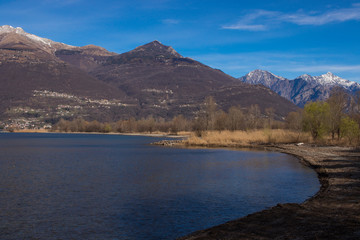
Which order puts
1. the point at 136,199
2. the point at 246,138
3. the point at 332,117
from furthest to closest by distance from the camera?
the point at 246,138
the point at 332,117
the point at 136,199

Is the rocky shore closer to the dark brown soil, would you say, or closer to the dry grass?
the dark brown soil

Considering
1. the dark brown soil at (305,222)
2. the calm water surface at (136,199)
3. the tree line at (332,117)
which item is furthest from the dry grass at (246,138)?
the dark brown soil at (305,222)

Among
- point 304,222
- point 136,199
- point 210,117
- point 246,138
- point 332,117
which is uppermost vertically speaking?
point 210,117

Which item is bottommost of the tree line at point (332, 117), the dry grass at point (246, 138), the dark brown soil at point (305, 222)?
the dark brown soil at point (305, 222)

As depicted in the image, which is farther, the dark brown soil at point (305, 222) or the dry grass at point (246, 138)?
the dry grass at point (246, 138)

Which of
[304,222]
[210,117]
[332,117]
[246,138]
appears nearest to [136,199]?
[304,222]

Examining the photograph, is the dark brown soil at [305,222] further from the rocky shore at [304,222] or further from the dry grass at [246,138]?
the dry grass at [246,138]

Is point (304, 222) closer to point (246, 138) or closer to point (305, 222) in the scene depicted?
point (305, 222)

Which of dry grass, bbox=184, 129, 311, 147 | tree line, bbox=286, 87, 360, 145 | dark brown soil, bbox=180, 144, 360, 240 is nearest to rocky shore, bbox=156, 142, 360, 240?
dark brown soil, bbox=180, 144, 360, 240

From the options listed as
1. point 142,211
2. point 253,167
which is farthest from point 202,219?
point 253,167

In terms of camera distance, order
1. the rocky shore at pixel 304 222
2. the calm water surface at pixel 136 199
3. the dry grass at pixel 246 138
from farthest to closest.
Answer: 1. the dry grass at pixel 246 138
2. the calm water surface at pixel 136 199
3. the rocky shore at pixel 304 222

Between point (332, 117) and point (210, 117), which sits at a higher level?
point (210, 117)

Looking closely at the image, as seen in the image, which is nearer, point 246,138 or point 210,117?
point 246,138

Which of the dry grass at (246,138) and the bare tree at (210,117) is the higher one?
the bare tree at (210,117)
